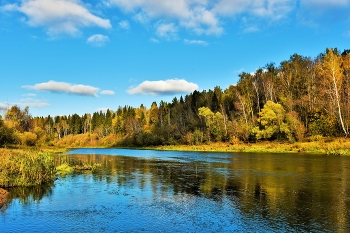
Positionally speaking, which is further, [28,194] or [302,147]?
[302,147]

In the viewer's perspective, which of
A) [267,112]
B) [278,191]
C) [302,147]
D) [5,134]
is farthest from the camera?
[267,112]

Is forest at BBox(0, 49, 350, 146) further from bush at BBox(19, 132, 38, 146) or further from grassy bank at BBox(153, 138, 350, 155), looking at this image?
grassy bank at BBox(153, 138, 350, 155)

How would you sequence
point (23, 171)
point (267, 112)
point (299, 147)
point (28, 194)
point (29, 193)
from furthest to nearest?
point (267, 112)
point (299, 147)
point (23, 171)
point (29, 193)
point (28, 194)

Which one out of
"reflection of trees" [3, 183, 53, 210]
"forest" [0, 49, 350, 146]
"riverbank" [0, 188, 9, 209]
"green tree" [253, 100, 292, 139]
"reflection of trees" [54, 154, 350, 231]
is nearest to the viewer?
"reflection of trees" [54, 154, 350, 231]

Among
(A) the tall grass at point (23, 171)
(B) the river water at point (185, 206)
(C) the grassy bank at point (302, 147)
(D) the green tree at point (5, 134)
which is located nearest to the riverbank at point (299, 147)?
(C) the grassy bank at point (302, 147)

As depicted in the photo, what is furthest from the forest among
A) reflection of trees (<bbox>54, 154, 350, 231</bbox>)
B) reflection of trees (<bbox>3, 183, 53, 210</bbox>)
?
reflection of trees (<bbox>3, 183, 53, 210</bbox>)

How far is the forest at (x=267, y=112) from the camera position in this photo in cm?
6075

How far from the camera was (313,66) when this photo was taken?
245 ft

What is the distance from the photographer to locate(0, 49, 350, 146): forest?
199ft

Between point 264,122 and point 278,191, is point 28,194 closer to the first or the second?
point 278,191

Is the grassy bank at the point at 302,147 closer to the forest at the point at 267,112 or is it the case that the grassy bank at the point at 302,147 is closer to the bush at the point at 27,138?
the forest at the point at 267,112

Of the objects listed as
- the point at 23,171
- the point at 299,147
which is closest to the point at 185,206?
the point at 23,171

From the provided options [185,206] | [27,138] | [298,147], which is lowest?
[185,206]

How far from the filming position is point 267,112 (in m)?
69.9
